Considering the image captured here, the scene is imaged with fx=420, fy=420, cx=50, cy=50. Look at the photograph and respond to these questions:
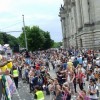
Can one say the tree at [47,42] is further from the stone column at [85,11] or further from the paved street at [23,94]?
the paved street at [23,94]

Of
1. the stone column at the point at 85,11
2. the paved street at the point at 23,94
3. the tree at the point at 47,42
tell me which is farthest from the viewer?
the tree at the point at 47,42

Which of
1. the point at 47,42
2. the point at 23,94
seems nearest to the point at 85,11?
the point at 23,94

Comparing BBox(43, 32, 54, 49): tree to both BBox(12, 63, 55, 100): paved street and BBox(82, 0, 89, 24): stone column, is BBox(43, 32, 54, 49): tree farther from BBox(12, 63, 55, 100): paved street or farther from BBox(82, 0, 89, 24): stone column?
BBox(12, 63, 55, 100): paved street

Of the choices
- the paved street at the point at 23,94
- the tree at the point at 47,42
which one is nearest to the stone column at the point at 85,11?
the paved street at the point at 23,94

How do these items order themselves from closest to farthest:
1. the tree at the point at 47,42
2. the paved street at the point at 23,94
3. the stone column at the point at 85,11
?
the paved street at the point at 23,94 < the stone column at the point at 85,11 < the tree at the point at 47,42

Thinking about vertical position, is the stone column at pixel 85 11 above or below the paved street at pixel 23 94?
above

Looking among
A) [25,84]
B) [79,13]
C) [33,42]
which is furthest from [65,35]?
[25,84]

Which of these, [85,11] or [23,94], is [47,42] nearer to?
[85,11]

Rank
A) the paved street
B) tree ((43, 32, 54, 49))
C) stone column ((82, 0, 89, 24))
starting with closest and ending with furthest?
the paved street → stone column ((82, 0, 89, 24)) → tree ((43, 32, 54, 49))

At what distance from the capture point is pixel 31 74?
85.4 ft

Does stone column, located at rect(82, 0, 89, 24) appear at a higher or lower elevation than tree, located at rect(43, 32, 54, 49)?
higher

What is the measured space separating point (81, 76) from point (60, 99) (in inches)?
265

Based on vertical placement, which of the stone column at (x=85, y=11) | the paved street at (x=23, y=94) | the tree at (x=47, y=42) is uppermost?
the stone column at (x=85, y=11)

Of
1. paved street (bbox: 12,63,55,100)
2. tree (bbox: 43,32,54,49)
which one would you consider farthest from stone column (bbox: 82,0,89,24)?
tree (bbox: 43,32,54,49)
